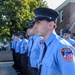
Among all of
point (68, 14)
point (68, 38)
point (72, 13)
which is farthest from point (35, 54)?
point (68, 14)

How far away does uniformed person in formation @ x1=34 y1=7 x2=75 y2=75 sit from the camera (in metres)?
2.57

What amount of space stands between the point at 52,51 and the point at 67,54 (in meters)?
0.18

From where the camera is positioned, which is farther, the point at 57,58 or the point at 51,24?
the point at 51,24

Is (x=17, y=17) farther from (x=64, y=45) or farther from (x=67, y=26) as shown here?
(x=64, y=45)

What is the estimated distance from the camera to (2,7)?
72.7 ft

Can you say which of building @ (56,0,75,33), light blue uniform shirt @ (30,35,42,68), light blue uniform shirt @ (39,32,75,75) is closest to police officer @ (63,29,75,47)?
light blue uniform shirt @ (30,35,42,68)

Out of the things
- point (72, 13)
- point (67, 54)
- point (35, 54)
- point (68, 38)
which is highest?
point (72, 13)

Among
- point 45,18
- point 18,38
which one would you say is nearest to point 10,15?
point 18,38

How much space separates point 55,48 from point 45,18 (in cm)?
41

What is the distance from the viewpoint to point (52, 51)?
270cm

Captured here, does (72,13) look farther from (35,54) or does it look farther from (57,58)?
(57,58)

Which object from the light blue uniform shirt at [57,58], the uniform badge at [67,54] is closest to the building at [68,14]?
the light blue uniform shirt at [57,58]

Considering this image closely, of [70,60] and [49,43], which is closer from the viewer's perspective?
[70,60]

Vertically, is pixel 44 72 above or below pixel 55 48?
below
